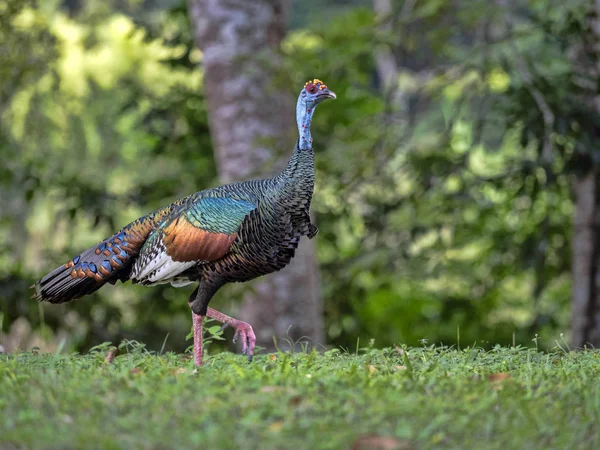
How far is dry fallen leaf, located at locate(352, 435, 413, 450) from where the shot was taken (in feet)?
12.1

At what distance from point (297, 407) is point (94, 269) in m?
2.32

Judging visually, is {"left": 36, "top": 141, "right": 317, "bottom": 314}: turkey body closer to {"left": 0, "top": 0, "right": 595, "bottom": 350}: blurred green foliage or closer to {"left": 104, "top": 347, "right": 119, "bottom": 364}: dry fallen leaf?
{"left": 104, "top": 347, "right": 119, "bottom": 364}: dry fallen leaf

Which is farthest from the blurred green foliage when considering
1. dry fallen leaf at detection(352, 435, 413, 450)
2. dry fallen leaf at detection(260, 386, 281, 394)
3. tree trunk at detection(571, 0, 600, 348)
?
dry fallen leaf at detection(352, 435, 413, 450)

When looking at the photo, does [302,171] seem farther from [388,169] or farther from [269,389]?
[388,169]

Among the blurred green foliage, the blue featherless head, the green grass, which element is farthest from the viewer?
the blurred green foliage

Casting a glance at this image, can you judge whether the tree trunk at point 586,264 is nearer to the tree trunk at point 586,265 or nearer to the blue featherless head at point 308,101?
the tree trunk at point 586,265

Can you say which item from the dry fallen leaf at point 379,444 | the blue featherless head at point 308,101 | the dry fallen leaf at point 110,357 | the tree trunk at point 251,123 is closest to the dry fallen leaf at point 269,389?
the dry fallen leaf at point 379,444

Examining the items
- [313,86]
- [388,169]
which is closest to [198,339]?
[313,86]

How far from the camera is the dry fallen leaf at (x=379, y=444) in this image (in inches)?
146

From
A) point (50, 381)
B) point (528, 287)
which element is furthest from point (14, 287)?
point (528, 287)

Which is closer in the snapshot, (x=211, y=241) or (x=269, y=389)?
(x=269, y=389)

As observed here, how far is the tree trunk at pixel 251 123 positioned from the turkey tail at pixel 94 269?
3.59 metres

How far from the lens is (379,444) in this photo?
3.71 m

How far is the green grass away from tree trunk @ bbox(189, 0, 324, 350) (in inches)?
173
